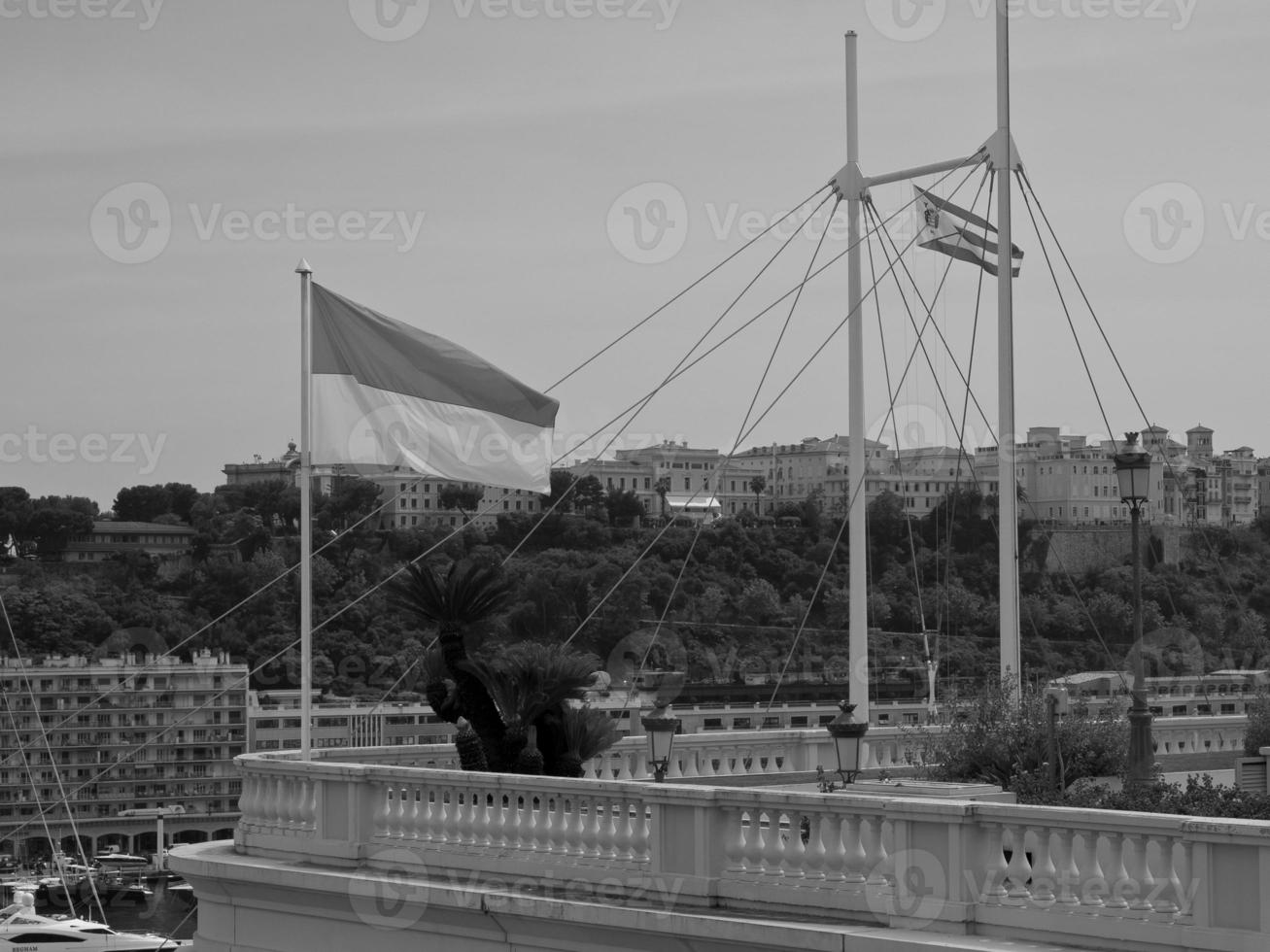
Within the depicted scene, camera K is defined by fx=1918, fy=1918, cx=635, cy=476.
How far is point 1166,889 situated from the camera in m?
10.2

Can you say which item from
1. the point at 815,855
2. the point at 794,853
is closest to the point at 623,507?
the point at 794,853

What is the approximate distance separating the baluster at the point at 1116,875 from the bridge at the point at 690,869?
1cm

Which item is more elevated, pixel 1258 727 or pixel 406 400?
pixel 406 400

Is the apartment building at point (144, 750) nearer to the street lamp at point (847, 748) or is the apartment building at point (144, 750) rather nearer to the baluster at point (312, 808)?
the baluster at point (312, 808)

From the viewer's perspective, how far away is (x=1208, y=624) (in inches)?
3713

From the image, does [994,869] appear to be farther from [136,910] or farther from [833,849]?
[136,910]

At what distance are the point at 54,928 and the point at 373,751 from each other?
2868 inches

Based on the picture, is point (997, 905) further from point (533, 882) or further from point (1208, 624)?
point (1208, 624)

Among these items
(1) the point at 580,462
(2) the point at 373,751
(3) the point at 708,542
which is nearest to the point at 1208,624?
(3) the point at 708,542

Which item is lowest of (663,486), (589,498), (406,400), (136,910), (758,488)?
(136,910)

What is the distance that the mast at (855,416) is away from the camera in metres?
21.8

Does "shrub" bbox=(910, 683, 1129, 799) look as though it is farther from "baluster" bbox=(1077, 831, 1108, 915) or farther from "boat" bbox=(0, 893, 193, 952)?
"boat" bbox=(0, 893, 193, 952)

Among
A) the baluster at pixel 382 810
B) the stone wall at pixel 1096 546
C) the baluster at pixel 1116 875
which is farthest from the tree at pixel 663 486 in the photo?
the baluster at pixel 1116 875

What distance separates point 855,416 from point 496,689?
805 centimetres
